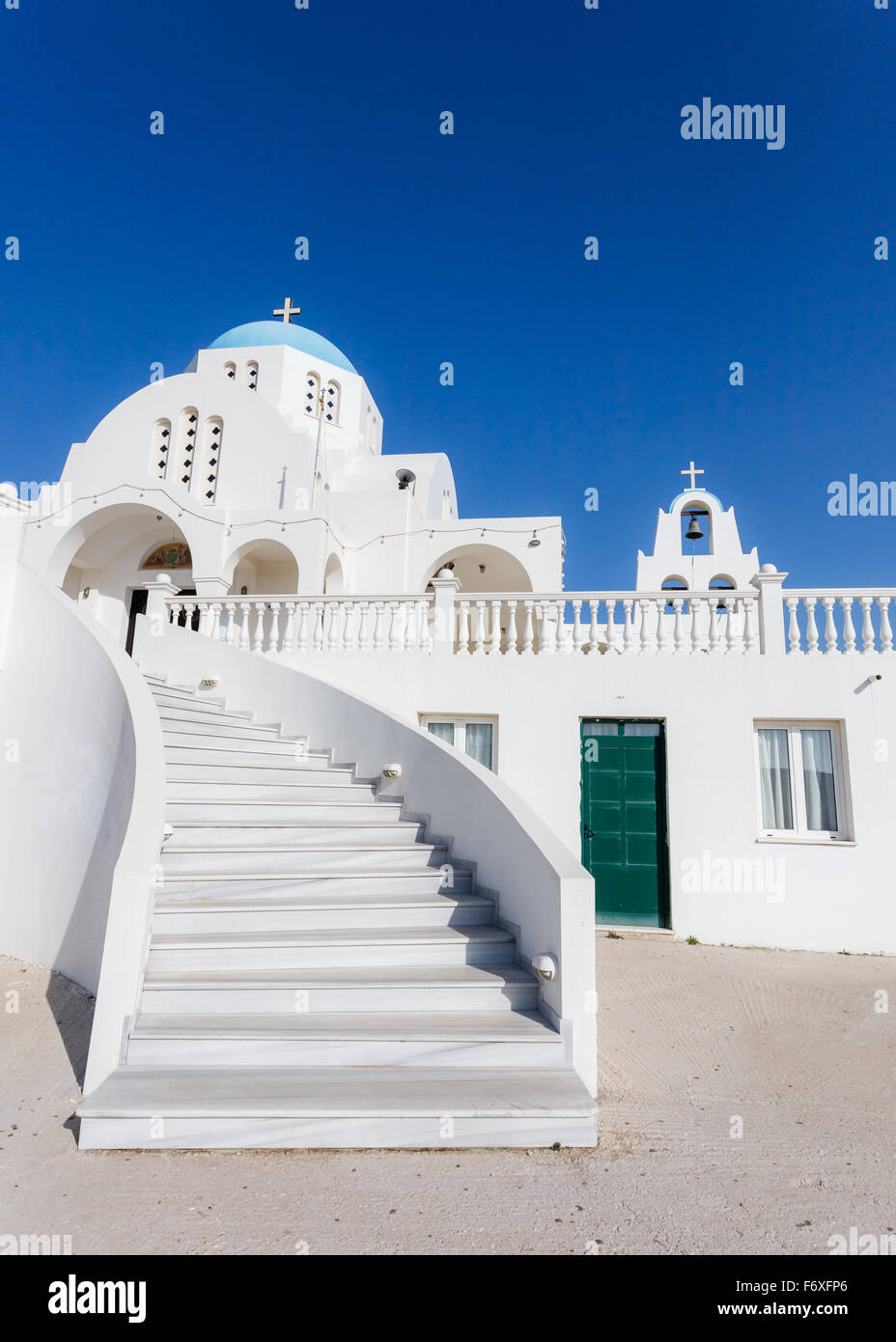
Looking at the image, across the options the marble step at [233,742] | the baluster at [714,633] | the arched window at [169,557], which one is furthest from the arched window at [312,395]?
the baluster at [714,633]

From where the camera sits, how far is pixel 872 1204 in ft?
9.25

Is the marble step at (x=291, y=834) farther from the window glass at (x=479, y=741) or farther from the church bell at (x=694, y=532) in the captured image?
the church bell at (x=694, y=532)

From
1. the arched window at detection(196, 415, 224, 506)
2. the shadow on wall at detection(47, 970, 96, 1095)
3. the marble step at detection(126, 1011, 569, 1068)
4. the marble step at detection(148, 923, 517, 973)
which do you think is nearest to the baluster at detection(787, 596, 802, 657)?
the marble step at detection(148, 923, 517, 973)

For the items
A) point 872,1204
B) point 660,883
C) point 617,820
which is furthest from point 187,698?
point 872,1204

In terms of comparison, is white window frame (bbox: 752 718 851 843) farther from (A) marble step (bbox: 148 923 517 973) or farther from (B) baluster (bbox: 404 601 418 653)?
(A) marble step (bbox: 148 923 517 973)

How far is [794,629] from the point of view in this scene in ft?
25.5

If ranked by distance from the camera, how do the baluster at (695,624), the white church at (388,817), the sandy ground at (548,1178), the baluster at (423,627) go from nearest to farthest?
the sandy ground at (548,1178) < the white church at (388,817) < the baluster at (695,624) < the baluster at (423,627)

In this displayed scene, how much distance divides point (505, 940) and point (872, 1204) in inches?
83.0

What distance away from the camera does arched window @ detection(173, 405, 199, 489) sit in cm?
1427

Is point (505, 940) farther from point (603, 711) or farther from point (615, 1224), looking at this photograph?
point (603, 711)

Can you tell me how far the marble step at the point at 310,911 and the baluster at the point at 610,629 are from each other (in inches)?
163

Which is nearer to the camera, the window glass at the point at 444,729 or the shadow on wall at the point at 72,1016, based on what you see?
the shadow on wall at the point at 72,1016

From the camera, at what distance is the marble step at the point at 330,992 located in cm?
374

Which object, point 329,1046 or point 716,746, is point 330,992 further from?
point 716,746
